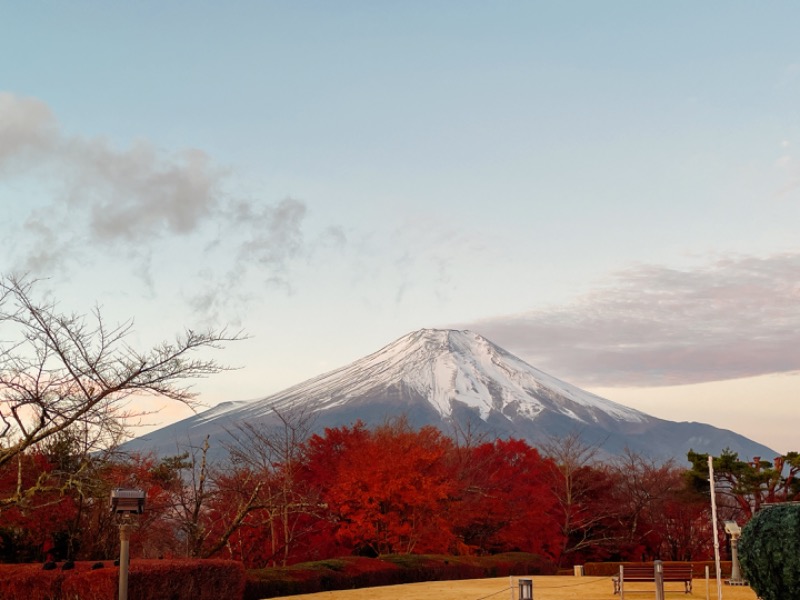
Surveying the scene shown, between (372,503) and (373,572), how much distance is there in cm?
799

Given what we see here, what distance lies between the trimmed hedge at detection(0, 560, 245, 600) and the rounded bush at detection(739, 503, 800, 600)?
9220 millimetres

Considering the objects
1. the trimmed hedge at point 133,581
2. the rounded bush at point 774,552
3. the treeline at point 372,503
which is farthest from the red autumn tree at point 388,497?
the rounded bush at point 774,552

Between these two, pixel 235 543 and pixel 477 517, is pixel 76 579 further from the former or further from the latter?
pixel 477 517

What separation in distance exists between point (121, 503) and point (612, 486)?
41.2 meters

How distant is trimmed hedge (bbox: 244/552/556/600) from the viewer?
68.3ft

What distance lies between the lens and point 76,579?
14562 millimetres

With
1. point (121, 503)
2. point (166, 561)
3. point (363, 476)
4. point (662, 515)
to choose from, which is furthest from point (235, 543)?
point (662, 515)

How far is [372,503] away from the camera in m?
32.9

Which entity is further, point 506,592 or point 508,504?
point 508,504

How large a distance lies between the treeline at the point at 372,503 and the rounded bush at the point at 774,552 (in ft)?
33.6

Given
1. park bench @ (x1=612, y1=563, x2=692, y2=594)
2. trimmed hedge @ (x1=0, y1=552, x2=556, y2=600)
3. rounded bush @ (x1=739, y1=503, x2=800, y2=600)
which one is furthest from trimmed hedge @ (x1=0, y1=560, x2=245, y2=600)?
park bench @ (x1=612, y1=563, x2=692, y2=594)

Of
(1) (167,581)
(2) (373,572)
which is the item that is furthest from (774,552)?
(2) (373,572)

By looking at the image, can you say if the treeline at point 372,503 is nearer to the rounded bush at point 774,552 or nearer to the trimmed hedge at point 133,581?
the trimmed hedge at point 133,581

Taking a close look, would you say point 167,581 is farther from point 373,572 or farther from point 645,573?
point 645,573
